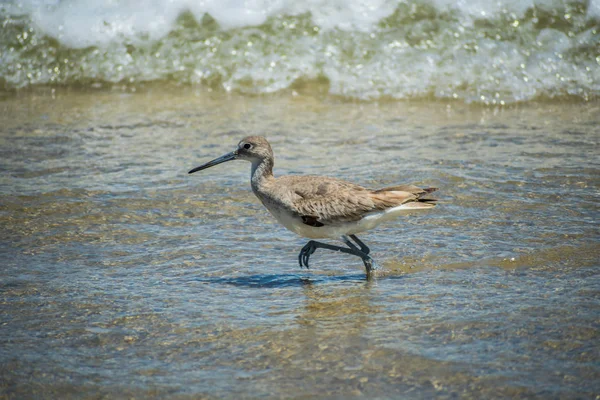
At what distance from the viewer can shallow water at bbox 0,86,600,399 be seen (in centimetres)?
425

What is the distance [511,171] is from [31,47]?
27.7 ft

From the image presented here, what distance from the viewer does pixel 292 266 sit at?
20.0ft

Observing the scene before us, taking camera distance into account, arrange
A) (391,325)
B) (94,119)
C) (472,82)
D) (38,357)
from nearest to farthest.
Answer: (38,357)
(391,325)
(94,119)
(472,82)

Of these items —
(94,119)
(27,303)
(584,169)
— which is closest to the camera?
(27,303)

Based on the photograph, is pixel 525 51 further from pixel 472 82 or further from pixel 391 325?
pixel 391 325

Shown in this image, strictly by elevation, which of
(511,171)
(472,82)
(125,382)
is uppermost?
(472,82)

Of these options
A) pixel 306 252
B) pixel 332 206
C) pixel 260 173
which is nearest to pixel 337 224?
pixel 332 206

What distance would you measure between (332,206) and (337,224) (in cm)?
14

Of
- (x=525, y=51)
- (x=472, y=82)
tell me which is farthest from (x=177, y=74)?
(x=525, y=51)

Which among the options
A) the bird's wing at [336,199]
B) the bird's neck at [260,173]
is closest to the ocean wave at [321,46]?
the bird's neck at [260,173]

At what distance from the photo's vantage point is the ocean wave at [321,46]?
11.8 metres

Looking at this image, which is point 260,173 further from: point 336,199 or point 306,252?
point 306,252

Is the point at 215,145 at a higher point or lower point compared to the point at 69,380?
higher

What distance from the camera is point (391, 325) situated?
4.84 metres
